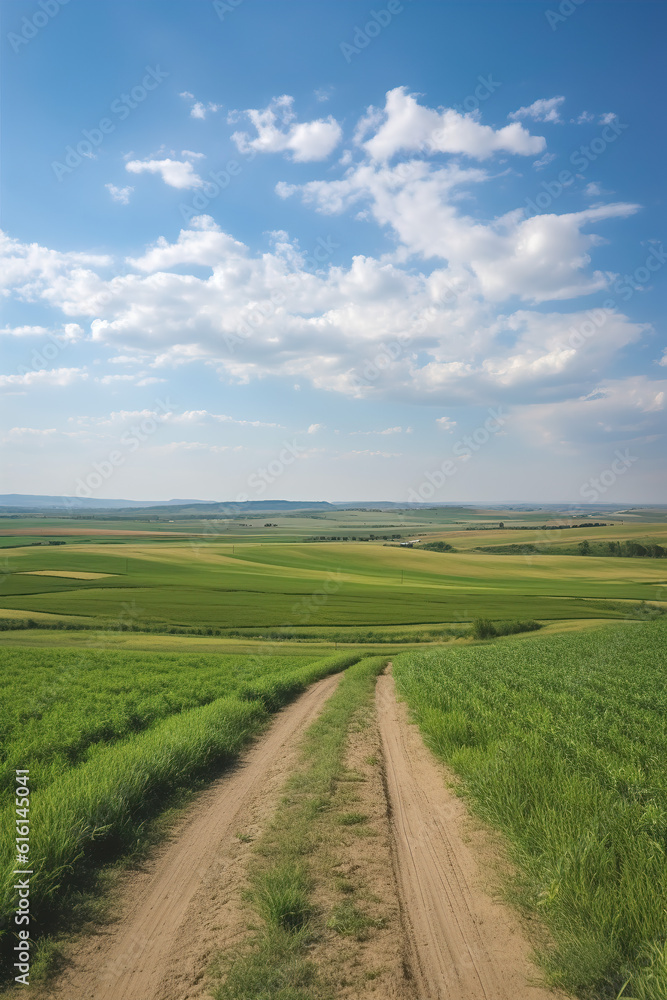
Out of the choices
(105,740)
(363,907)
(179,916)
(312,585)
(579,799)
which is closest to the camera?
(179,916)

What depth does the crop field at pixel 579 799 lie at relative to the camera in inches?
167

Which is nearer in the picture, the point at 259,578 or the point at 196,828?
the point at 196,828

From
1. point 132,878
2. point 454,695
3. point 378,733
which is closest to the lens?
point 132,878

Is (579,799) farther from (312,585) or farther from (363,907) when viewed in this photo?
(312,585)

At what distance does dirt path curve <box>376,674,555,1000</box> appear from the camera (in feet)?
14.0

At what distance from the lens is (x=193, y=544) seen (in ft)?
358

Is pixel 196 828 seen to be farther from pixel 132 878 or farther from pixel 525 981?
pixel 525 981

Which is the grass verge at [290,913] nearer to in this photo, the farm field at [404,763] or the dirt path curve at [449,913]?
the farm field at [404,763]

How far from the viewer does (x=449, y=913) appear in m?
5.17

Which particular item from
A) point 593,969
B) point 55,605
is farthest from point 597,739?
point 55,605

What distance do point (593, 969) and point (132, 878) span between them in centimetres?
482

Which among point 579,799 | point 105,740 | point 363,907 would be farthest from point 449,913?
point 105,740

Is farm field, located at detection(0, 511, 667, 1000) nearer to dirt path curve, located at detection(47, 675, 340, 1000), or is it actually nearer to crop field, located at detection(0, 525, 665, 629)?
dirt path curve, located at detection(47, 675, 340, 1000)

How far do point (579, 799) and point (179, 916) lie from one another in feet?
16.0
